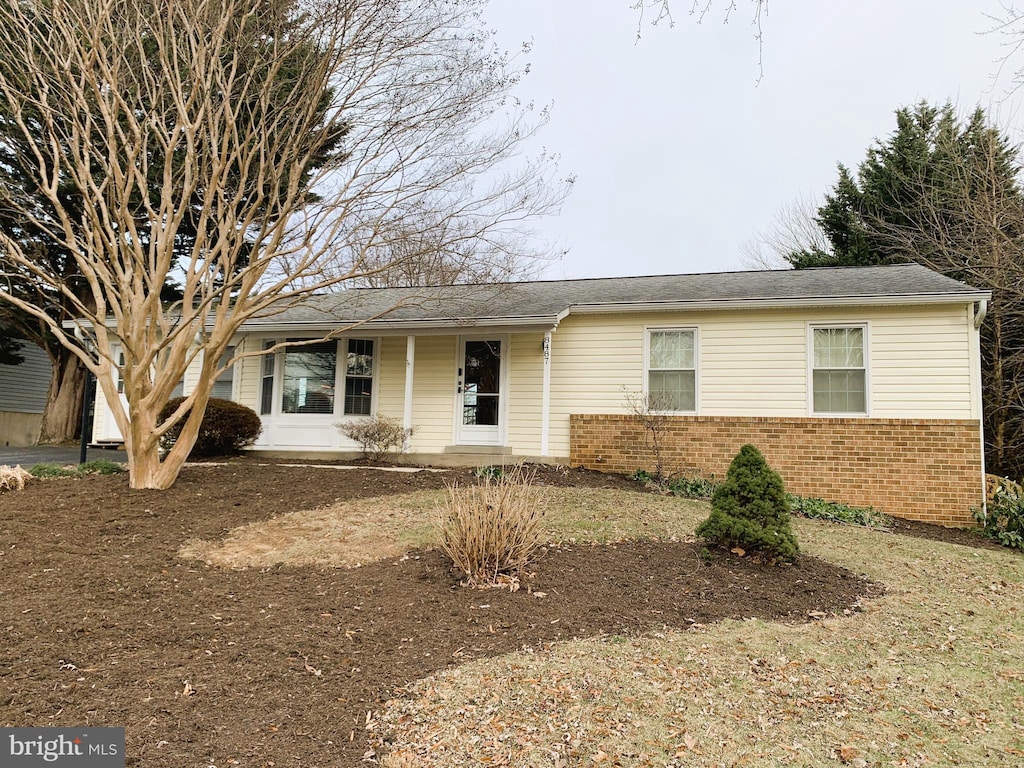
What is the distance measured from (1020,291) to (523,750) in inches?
544

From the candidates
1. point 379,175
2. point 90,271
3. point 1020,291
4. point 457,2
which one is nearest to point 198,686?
point 90,271

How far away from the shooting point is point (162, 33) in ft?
25.4

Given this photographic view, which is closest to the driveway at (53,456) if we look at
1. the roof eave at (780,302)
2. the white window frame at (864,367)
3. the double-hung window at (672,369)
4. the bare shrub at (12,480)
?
the bare shrub at (12,480)

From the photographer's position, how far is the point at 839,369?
10.3 meters

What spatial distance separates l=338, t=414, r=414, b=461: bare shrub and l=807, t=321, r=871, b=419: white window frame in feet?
22.7

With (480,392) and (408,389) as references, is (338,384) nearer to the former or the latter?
(408,389)

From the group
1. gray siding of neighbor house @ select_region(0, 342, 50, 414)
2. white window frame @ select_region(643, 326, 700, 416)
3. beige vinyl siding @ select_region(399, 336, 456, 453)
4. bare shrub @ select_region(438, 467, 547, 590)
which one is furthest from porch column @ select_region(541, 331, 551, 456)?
gray siding of neighbor house @ select_region(0, 342, 50, 414)

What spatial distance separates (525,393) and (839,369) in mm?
5272

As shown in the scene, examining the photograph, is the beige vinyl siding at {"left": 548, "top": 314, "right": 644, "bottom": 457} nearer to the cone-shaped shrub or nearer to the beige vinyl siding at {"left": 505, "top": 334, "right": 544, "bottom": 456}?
the beige vinyl siding at {"left": 505, "top": 334, "right": 544, "bottom": 456}

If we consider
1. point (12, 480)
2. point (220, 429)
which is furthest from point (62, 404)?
point (12, 480)

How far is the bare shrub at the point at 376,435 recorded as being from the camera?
1149cm

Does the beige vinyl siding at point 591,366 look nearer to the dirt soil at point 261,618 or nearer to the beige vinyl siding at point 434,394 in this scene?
the beige vinyl siding at point 434,394

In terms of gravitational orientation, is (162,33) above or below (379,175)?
above

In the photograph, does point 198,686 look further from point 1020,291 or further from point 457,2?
point 1020,291
